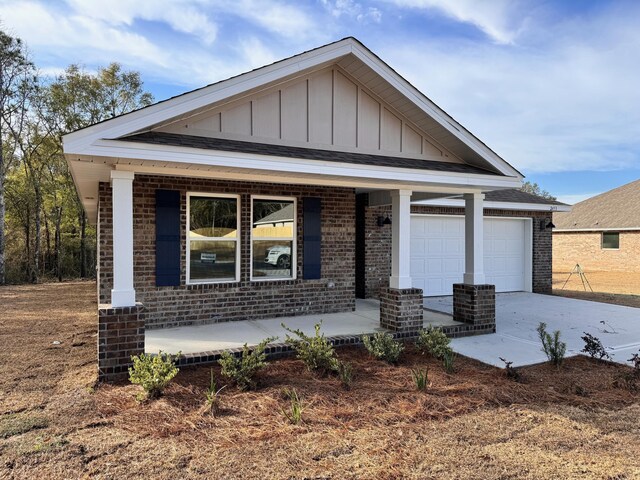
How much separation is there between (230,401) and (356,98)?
4991 millimetres

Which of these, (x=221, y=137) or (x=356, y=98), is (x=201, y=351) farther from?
(x=356, y=98)

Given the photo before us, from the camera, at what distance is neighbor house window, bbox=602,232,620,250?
24.7 m

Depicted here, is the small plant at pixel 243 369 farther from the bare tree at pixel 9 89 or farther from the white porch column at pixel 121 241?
the bare tree at pixel 9 89

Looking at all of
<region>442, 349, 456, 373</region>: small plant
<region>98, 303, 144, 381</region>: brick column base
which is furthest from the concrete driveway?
<region>98, 303, 144, 381</region>: brick column base

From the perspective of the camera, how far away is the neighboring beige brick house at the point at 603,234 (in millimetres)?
23844

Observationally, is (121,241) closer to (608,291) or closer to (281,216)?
(281,216)

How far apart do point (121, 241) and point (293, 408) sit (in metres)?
2.89

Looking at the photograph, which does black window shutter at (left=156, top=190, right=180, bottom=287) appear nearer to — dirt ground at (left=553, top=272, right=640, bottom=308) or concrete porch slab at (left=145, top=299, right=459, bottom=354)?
concrete porch slab at (left=145, top=299, right=459, bottom=354)

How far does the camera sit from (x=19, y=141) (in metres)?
18.0

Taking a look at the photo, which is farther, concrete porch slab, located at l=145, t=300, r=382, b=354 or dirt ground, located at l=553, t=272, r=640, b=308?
dirt ground, located at l=553, t=272, r=640, b=308

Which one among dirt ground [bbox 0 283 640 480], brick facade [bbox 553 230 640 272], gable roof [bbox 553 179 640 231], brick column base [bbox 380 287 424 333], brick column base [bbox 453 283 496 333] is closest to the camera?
dirt ground [bbox 0 283 640 480]

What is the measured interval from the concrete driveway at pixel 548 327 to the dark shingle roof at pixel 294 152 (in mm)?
2832

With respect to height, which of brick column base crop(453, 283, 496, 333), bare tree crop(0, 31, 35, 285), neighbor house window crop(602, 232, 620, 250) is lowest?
brick column base crop(453, 283, 496, 333)

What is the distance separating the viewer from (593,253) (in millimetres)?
25844
